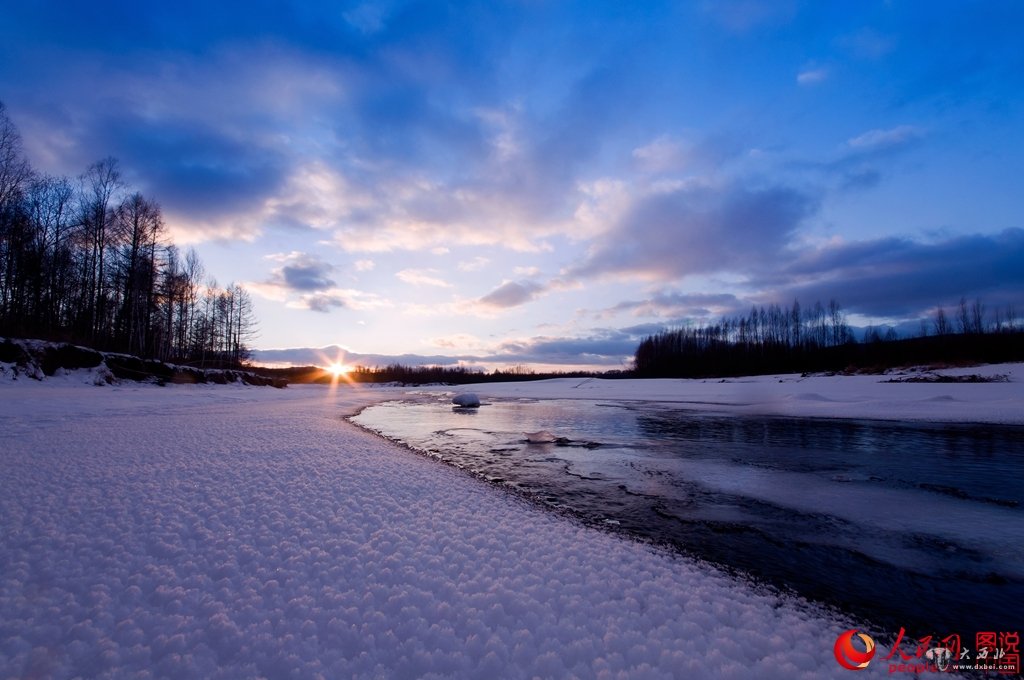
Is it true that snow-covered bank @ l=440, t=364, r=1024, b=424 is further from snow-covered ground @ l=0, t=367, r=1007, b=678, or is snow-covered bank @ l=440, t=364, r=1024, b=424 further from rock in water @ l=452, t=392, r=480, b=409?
snow-covered ground @ l=0, t=367, r=1007, b=678

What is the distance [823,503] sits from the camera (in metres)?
4.45

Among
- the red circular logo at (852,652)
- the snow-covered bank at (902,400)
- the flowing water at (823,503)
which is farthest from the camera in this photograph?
the snow-covered bank at (902,400)

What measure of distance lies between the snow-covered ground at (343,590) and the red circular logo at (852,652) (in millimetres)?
42

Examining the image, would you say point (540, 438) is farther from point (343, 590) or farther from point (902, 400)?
point (902, 400)

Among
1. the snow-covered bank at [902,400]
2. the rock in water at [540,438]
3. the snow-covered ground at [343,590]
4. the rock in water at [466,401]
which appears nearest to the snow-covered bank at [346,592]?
the snow-covered ground at [343,590]

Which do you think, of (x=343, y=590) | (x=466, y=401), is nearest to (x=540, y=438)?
(x=343, y=590)

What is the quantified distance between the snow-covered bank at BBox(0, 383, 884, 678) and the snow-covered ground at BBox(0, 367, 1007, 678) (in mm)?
10

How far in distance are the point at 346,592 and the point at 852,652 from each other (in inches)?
90.1

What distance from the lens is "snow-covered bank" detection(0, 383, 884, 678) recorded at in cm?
157

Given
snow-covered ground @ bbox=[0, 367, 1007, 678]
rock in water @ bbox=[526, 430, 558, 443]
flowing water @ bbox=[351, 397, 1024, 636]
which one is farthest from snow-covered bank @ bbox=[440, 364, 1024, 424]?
snow-covered ground @ bbox=[0, 367, 1007, 678]

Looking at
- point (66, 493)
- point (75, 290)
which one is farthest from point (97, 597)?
point (75, 290)

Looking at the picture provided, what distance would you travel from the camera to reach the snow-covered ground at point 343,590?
5.15 ft

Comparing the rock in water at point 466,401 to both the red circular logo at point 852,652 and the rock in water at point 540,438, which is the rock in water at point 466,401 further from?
the red circular logo at point 852,652

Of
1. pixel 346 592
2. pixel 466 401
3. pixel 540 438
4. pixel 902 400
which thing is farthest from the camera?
pixel 466 401
